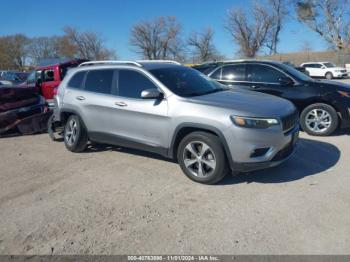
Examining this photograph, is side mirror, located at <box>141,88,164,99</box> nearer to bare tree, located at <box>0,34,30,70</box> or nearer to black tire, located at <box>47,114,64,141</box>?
black tire, located at <box>47,114,64,141</box>

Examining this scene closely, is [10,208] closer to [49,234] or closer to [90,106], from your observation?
[49,234]

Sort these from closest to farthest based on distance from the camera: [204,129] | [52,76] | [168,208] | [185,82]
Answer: [168,208]
[204,129]
[185,82]
[52,76]

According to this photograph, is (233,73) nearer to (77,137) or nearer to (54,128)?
(77,137)

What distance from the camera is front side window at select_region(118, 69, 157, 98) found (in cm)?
512

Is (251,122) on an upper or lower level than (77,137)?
upper

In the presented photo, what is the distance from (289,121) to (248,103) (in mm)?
654

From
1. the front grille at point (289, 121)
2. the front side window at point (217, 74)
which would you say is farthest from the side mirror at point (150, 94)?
the front side window at point (217, 74)

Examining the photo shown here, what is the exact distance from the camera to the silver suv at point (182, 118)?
4.20 m

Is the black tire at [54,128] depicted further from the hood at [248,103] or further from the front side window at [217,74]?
the hood at [248,103]

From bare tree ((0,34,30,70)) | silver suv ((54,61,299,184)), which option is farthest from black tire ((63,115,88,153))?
bare tree ((0,34,30,70))

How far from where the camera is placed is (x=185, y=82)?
528cm

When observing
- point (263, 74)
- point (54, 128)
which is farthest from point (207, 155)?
point (54, 128)

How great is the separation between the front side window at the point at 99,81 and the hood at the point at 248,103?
1.75 meters

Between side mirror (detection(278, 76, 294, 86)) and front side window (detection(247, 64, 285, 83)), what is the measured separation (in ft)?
0.30
